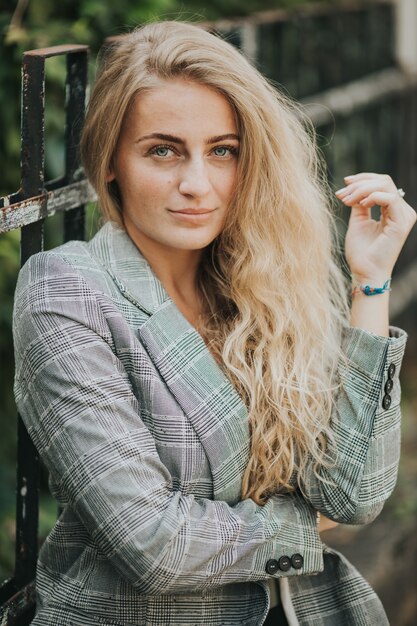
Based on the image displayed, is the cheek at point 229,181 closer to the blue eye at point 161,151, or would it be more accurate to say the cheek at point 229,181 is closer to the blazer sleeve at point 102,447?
the blue eye at point 161,151

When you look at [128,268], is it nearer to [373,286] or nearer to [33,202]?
[33,202]

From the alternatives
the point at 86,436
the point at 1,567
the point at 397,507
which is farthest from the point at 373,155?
the point at 86,436

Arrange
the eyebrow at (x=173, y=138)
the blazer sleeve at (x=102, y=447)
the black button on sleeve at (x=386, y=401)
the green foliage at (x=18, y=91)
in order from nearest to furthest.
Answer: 1. the blazer sleeve at (x=102, y=447)
2. the eyebrow at (x=173, y=138)
3. the black button on sleeve at (x=386, y=401)
4. the green foliage at (x=18, y=91)

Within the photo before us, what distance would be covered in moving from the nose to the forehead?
0.25 ft

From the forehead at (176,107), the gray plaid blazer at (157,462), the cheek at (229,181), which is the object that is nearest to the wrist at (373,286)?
the gray plaid blazer at (157,462)

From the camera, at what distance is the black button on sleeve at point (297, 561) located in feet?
7.22

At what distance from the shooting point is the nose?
2.17 meters

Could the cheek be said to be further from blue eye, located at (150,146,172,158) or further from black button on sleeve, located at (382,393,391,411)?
black button on sleeve, located at (382,393,391,411)

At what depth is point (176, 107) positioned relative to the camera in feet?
7.12

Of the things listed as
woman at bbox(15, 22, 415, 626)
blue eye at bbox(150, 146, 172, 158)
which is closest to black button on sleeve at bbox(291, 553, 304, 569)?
woman at bbox(15, 22, 415, 626)

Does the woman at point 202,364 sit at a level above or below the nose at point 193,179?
below

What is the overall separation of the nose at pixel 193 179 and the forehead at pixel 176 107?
0.08 meters

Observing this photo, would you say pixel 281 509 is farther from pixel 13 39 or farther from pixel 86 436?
pixel 13 39

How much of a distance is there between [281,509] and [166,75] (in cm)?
102
